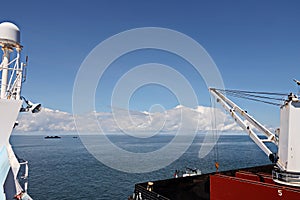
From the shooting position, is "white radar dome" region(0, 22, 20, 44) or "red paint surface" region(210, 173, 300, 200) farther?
"red paint surface" region(210, 173, 300, 200)

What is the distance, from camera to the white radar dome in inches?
484

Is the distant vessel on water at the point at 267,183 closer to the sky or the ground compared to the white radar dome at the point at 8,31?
closer to the ground

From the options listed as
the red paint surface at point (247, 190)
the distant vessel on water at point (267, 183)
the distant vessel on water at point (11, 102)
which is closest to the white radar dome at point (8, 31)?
the distant vessel on water at point (11, 102)

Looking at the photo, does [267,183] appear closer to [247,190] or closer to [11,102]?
[247,190]

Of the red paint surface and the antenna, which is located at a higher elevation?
the antenna

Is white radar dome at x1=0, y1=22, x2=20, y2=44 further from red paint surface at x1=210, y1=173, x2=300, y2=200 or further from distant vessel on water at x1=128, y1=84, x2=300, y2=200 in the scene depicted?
red paint surface at x1=210, y1=173, x2=300, y2=200

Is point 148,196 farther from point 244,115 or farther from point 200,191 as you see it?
point 244,115

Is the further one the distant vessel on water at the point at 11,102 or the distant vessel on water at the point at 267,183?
the distant vessel on water at the point at 267,183

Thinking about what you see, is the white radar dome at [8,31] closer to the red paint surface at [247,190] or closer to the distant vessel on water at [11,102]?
the distant vessel on water at [11,102]

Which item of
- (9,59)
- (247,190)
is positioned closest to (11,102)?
(9,59)

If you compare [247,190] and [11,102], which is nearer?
[11,102]

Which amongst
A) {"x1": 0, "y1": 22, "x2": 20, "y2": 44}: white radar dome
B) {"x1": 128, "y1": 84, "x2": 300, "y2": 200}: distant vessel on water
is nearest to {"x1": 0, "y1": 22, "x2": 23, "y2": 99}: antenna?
{"x1": 0, "y1": 22, "x2": 20, "y2": 44}: white radar dome

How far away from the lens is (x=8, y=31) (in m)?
12.4

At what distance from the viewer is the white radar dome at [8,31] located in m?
12.3
